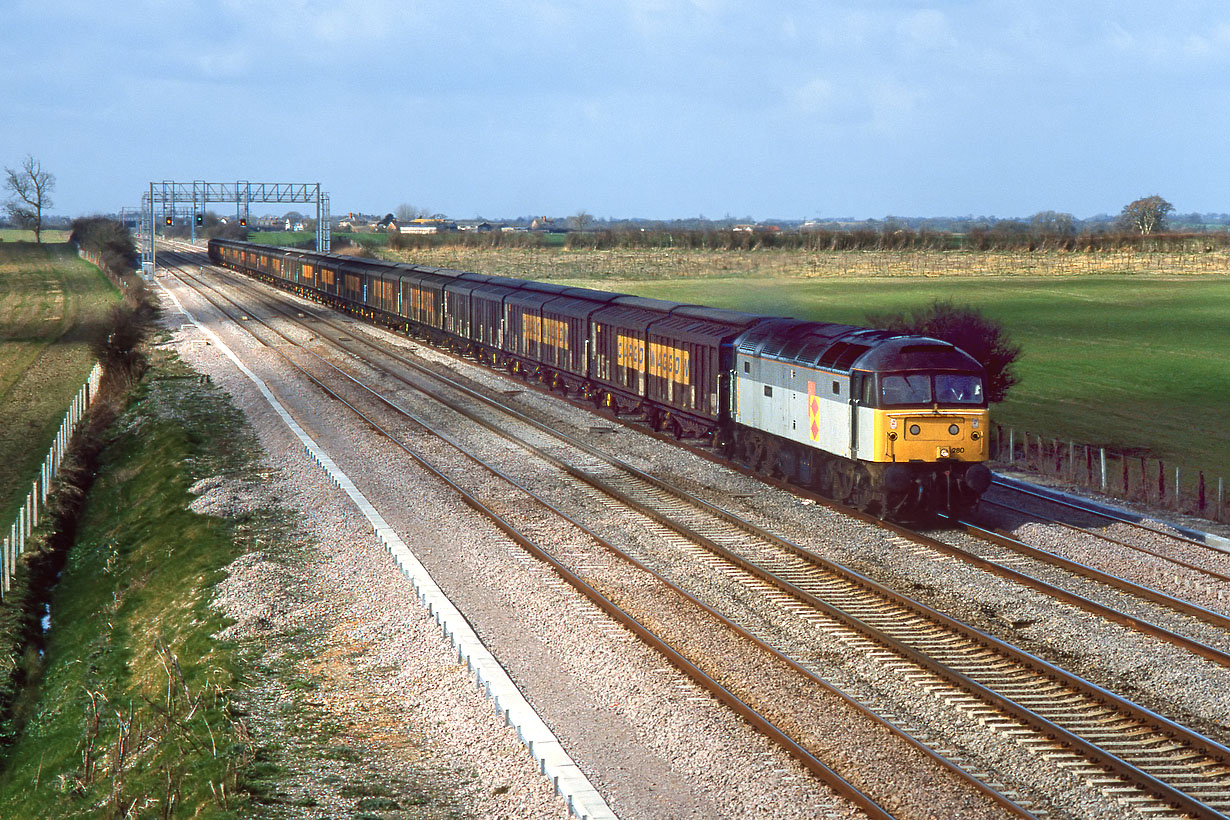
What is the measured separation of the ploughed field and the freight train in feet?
35.2

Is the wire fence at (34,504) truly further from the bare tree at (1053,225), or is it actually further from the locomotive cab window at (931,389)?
the bare tree at (1053,225)

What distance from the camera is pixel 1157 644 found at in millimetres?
14930

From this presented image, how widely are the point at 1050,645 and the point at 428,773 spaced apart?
26.5 feet

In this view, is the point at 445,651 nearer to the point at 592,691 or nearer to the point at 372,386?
the point at 592,691

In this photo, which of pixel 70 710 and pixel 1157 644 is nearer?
pixel 1157 644

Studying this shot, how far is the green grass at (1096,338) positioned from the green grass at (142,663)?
24651mm

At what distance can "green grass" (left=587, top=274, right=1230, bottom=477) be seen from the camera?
37.6 meters

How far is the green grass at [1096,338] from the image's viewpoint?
3759cm

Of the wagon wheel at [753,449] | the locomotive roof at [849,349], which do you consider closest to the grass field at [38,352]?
the wagon wheel at [753,449]

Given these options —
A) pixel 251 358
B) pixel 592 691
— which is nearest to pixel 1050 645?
pixel 592 691

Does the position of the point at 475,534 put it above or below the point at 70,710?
above

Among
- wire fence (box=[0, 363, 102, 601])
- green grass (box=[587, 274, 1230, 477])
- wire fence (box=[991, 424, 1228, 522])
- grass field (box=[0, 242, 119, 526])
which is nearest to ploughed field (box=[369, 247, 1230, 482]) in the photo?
green grass (box=[587, 274, 1230, 477])

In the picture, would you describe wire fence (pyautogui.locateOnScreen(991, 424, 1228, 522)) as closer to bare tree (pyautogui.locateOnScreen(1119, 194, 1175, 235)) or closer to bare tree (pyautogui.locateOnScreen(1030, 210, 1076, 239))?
bare tree (pyautogui.locateOnScreen(1030, 210, 1076, 239))

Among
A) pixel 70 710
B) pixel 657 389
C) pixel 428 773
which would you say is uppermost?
pixel 657 389
